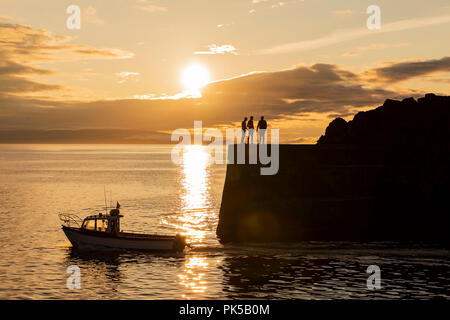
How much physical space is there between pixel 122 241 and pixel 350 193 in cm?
2042

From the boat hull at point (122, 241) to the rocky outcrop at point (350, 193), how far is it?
20.1 ft

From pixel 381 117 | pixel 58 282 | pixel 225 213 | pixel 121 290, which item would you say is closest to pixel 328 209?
pixel 225 213

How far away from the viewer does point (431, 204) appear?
150 feet

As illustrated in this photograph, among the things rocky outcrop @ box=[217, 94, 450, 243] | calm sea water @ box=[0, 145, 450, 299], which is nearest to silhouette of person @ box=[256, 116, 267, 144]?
rocky outcrop @ box=[217, 94, 450, 243]

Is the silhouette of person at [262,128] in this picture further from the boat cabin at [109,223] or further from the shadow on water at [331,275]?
the boat cabin at [109,223]

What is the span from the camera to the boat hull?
135ft

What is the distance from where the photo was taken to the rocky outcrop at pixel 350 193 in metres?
43.3

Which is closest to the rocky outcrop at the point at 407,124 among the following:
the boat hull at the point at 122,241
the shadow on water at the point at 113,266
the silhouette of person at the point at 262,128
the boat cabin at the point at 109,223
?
the silhouette of person at the point at 262,128

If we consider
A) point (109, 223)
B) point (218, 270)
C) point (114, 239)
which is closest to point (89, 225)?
point (109, 223)

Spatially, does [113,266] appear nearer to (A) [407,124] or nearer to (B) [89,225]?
(B) [89,225]

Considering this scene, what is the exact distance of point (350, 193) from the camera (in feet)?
147

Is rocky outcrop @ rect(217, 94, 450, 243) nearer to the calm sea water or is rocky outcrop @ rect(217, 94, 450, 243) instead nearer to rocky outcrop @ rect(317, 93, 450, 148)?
rocky outcrop @ rect(317, 93, 450, 148)

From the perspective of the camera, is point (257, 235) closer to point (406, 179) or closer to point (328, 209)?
point (328, 209)
